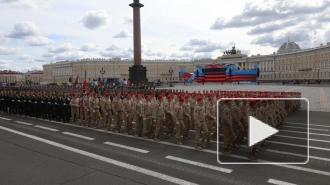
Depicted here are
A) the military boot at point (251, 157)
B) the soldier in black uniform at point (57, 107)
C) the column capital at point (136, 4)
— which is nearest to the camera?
the military boot at point (251, 157)

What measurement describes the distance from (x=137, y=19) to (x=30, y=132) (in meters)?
31.5

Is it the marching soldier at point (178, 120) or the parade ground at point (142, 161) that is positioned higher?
the marching soldier at point (178, 120)

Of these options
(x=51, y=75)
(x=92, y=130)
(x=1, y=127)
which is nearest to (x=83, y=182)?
(x=92, y=130)

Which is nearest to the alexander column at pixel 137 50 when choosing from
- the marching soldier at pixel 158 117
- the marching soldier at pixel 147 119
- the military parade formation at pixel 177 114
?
the military parade formation at pixel 177 114

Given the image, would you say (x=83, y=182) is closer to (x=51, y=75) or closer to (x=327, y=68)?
(x=327, y=68)

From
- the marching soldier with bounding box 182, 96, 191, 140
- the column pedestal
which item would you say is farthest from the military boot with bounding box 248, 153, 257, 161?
the column pedestal

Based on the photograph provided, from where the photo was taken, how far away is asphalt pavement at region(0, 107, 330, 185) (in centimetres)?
639

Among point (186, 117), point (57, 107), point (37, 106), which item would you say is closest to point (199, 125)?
point (186, 117)

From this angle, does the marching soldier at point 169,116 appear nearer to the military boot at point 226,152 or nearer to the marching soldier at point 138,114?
the marching soldier at point 138,114

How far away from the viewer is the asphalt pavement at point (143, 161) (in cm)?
639
